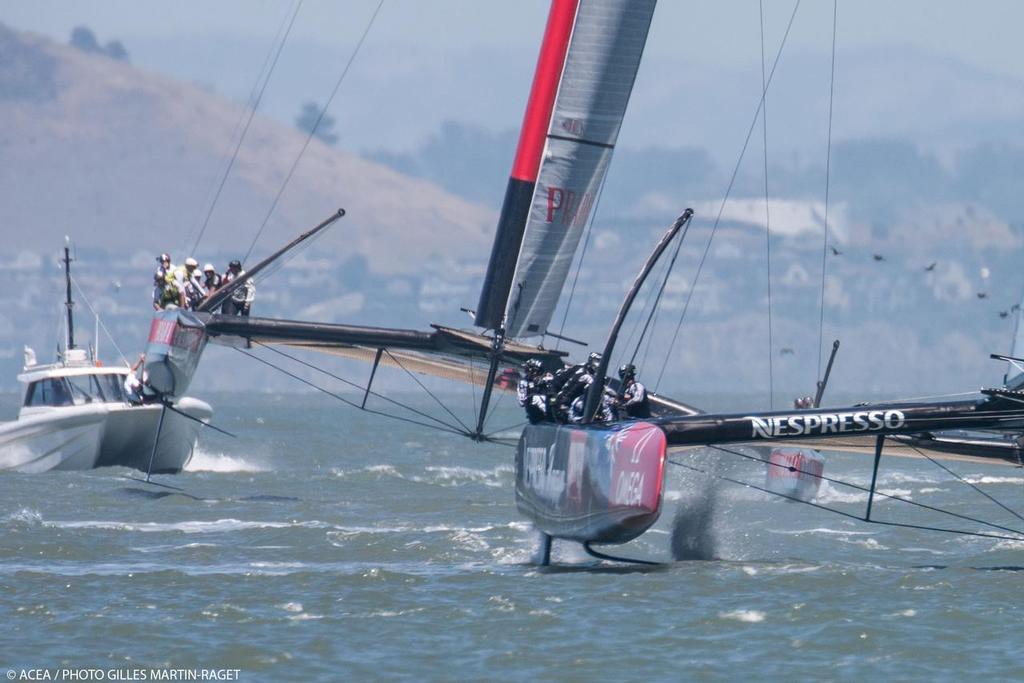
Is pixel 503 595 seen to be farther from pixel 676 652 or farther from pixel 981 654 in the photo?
pixel 981 654

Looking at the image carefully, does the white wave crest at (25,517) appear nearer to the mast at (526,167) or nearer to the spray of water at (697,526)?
the mast at (526,167)

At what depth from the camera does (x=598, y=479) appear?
13.6m

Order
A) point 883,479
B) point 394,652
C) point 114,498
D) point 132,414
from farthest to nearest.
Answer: point 883,479 < point 132,414 < point 114,498 < point 394,652

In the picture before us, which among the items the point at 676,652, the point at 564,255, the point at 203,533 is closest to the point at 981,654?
the point at 676,652

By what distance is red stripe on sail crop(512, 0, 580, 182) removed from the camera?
1817cm

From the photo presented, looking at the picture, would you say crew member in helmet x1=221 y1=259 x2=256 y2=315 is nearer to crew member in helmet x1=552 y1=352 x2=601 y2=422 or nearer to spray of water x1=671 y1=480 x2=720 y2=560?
spray of water x1=671 y1=480 x2=720 y2=560

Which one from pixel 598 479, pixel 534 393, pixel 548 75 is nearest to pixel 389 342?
pixel 548 75

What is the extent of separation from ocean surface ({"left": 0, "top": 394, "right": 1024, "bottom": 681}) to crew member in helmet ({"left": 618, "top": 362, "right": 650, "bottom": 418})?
1.25 meters

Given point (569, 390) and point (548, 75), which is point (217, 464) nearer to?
point (548, 75)

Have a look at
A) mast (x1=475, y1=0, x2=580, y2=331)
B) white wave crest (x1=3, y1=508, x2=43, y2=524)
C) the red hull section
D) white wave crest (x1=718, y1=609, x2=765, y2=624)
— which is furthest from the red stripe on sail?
white wave crest (x1=718, y1=609, x2=765, y2=624)

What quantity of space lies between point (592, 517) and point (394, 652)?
2.45 m

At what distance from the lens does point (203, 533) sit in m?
17.9

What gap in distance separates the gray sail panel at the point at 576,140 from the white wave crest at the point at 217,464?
32.6 ft

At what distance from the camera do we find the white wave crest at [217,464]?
27.2 metres
